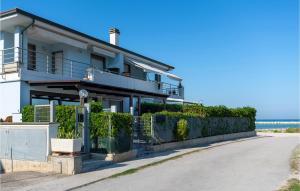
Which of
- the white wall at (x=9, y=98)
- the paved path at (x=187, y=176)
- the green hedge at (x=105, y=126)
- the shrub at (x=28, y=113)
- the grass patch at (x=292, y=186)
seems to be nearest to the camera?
the grass patch at (x=292, y=186)

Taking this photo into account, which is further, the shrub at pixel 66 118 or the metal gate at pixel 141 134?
the metal gate at pixel 141 134

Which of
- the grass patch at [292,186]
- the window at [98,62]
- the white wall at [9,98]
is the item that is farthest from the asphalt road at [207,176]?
the window at [98,62]

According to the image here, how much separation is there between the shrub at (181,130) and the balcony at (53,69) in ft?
19.6

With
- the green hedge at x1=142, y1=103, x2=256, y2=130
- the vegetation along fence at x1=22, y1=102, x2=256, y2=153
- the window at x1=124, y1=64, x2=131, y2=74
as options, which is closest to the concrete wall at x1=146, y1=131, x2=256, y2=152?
the vegetation along fence at x1=22, y1=102, x2=256, y2=153

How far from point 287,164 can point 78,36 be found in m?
15.2

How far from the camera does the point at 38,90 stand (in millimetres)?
21641

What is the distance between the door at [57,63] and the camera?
25.1m

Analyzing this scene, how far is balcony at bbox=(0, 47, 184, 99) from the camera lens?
20.3 metres

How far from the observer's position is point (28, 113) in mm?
18266

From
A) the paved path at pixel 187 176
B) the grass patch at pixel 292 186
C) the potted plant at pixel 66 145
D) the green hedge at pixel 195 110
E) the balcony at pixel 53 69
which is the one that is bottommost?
the grass patch at pixel 292 186

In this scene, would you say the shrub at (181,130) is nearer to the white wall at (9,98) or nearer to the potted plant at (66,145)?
the white wall at (9,98)

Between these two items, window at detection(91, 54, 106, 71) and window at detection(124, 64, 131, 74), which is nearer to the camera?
window at detection(91, 54, 106, 71)

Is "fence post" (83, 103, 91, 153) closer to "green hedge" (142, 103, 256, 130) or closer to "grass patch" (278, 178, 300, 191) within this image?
"grass patch" (278, 178, 300, 191)

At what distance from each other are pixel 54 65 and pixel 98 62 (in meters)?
4.84
